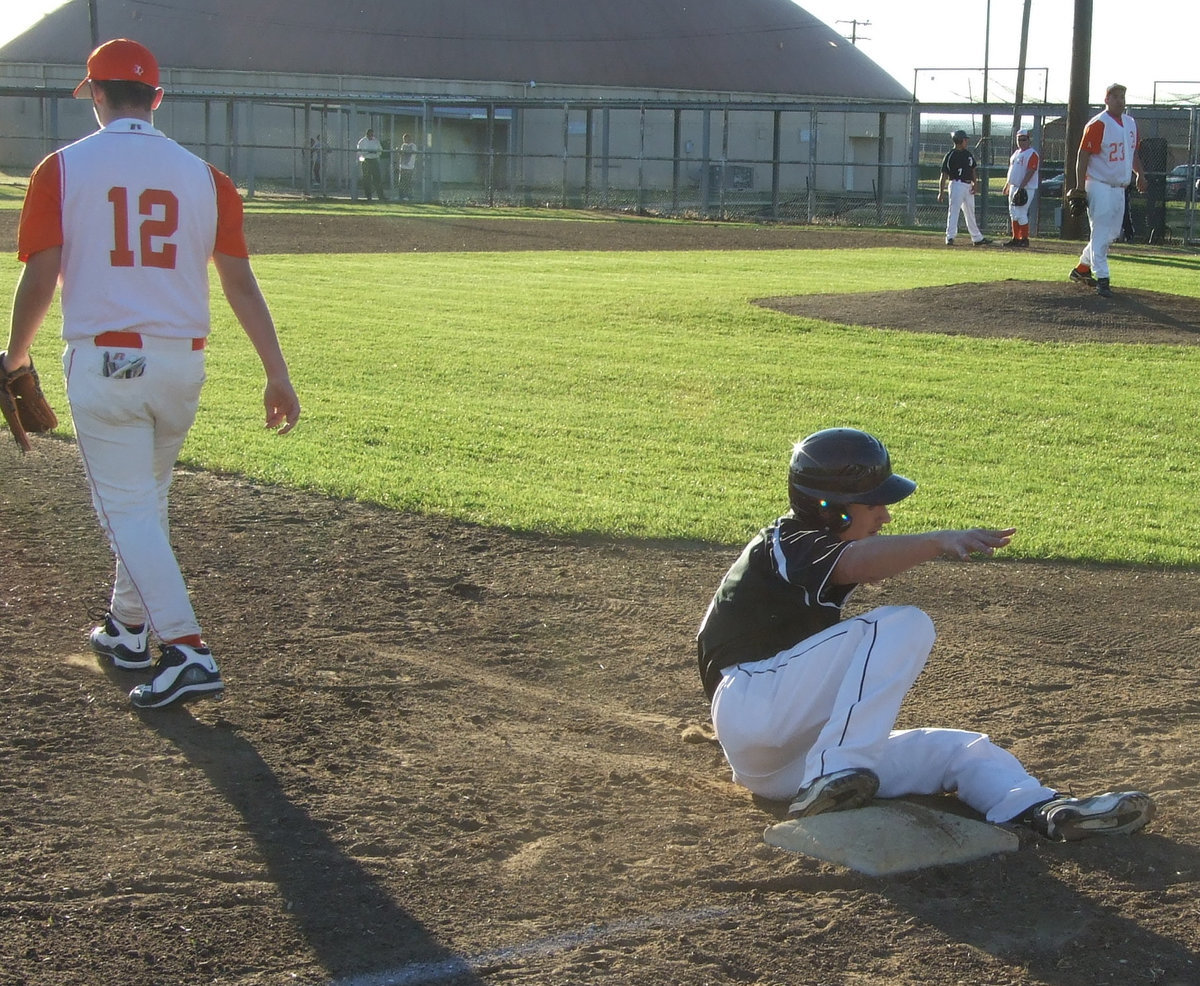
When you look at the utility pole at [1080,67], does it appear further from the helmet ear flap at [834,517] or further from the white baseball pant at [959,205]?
the helmet ear flap at [834,517]

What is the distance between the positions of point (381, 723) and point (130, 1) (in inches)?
2392

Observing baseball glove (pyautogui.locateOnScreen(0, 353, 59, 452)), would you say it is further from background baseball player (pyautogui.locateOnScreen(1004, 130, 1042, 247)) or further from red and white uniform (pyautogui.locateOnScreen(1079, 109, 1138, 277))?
background baseball player (pyautogui.locateOnScreen(1004, 130, 1042, 247))

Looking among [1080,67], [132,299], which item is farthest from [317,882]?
[1080,67]

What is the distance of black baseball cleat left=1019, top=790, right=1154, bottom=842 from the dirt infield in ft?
0.18

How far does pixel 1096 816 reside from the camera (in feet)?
11.3

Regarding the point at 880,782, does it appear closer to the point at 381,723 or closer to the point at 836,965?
the point at 836,965

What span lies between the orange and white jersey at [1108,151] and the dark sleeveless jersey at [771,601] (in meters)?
12.2

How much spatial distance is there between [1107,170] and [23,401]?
42.1 feet

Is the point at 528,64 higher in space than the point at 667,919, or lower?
higher

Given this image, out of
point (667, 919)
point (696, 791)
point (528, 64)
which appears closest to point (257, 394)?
point (696, 791)

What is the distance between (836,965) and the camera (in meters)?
2.91

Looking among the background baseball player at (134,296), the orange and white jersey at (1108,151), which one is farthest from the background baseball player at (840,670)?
the orange and white jersey at (1108,151)

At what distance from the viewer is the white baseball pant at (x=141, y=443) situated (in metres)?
4.10

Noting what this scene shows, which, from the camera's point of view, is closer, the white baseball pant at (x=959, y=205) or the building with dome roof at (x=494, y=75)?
the white baseball pant at (x=959, y=205)
